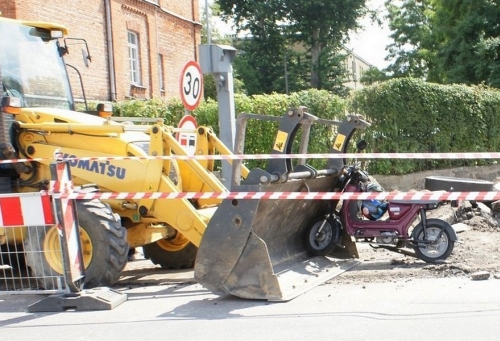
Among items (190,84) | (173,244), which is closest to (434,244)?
(173,244)

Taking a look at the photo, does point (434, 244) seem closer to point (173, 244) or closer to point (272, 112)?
point (173, 244)

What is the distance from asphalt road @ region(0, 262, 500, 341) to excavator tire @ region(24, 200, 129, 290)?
1.16ft

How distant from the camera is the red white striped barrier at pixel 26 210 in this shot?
6680 millimetres

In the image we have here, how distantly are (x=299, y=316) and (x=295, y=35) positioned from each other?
37274 mm

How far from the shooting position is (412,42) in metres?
48.3

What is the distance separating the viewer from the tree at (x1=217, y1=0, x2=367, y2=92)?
41.8m

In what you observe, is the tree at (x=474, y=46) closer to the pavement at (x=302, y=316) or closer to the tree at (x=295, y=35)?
the tree at (x=295, y=35)

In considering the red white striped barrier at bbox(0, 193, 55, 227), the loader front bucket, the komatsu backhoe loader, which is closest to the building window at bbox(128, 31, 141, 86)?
the komatsu backhoe loader

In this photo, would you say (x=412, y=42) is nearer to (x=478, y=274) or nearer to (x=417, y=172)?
(x=417, y=172)

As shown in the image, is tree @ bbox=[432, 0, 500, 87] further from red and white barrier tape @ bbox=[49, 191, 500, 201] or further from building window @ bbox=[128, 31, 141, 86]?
red and white barrier tape @ bbox=[49, 191, 500, 201]

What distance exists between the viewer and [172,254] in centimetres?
919

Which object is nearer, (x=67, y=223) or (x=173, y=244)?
(x=67, y=223)

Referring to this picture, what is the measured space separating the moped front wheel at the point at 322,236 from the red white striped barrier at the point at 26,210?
3092 mm

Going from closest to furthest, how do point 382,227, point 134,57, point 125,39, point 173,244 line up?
point 382,227 < point 173,244 < point 125,39 < point 134,57
